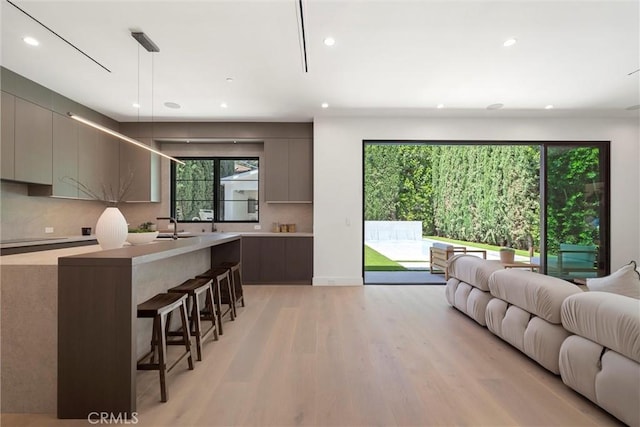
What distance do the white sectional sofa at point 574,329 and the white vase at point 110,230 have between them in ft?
10.7

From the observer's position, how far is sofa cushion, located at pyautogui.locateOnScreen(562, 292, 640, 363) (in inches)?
64.4

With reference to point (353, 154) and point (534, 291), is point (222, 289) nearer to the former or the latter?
point (353, 154)

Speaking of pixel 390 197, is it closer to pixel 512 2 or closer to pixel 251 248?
pixel 251 248

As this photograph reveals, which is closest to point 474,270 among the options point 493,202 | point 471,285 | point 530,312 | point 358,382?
point 471,285

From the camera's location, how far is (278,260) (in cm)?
529

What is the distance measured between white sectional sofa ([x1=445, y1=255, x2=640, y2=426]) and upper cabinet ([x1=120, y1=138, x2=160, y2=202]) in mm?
5659

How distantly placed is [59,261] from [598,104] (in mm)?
6955

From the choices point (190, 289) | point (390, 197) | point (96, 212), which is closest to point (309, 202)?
point (190, 289)

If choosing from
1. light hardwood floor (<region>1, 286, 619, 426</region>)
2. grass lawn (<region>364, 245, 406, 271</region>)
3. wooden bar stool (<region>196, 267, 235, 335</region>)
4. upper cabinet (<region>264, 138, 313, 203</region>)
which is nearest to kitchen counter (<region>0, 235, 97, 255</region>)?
wooden bar stool (<region>196, 267, 235, 335</region>)

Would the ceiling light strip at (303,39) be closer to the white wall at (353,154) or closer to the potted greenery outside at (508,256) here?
the white wall at (353,154)

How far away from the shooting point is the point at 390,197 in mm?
12336

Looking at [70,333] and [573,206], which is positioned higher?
[573,206]

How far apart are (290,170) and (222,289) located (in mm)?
2572

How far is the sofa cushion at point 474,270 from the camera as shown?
10.5ft
